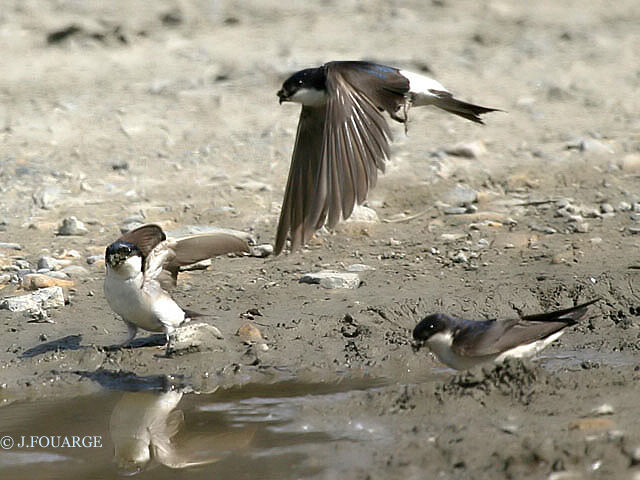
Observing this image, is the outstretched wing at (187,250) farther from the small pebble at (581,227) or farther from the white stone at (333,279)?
the small pebble at (581,227)

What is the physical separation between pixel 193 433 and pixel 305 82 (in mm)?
1839

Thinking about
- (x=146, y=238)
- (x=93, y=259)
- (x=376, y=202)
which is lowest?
(x=93, y=259)

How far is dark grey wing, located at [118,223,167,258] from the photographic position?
5.37 metres

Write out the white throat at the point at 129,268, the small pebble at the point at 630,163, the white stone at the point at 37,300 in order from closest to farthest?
the white throat at the point at 129,268, the white stone at the point at 37,300, the small pebble at the point at 630,163

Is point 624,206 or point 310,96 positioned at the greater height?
point 310,96

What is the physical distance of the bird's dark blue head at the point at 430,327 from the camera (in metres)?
4.88

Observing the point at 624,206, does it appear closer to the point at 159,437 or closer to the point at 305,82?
the point at 305,82

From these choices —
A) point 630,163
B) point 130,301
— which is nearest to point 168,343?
point 130,301

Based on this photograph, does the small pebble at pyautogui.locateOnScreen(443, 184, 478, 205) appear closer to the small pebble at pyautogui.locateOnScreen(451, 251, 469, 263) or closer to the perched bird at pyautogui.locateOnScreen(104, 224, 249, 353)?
the small pebble at pyautogui.locateOnScreen(451, 251, 469, 263)

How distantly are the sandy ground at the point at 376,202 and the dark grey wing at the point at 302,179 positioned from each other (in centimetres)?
52

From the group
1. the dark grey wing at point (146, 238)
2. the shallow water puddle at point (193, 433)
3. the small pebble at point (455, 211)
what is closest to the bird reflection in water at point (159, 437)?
the shallow water puddle at point (193, 433)

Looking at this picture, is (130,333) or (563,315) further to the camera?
(130,333)

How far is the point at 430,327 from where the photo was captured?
489 cm

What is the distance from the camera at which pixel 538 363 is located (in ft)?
17.3
